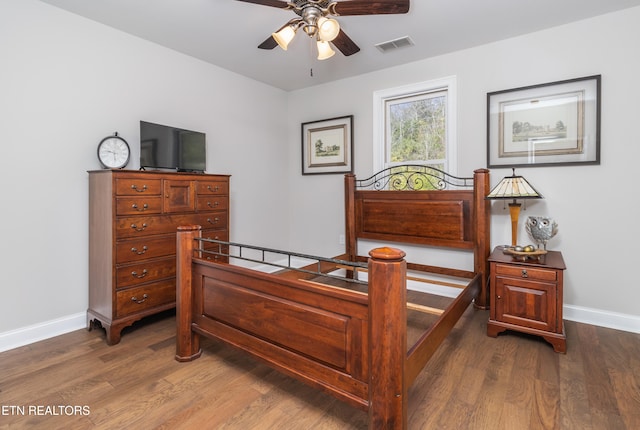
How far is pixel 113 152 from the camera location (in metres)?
2.86

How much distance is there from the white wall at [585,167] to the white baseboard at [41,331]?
390 centimetres

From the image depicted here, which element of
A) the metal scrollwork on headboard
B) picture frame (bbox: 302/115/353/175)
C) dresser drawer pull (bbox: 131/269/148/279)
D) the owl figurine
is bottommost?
dresser drawer pull (bbox: 131/269/148/279)

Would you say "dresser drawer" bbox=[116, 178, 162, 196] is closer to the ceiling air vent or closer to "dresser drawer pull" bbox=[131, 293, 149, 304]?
"dresser drawer pull" bbox=[131, 293, 149, 304]

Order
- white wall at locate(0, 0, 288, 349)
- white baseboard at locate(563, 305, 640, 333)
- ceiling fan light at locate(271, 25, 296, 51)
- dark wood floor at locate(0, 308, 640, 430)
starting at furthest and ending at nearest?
white baseboard at locate(563, 305, 640, 333) < white wall at locate(0, 0, 288, 349) < ceiling fan light at locate(271, 25, 296, 51) < dark wood floor at locate(0, 308, 640, 430)

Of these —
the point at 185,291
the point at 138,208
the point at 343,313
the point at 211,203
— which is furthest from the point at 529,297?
the point at 138,208

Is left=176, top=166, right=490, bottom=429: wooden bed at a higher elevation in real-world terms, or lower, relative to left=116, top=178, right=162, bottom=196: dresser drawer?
lower

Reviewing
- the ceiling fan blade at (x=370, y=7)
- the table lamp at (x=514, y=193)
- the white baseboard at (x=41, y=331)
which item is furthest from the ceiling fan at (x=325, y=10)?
the white baseboard at (x=41, y=331)

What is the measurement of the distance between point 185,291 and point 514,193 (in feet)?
8.89

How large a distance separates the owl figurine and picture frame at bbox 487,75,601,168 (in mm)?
575

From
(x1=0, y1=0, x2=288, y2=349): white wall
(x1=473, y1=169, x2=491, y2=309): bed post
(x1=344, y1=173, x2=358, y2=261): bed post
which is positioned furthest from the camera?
(x1=344, y1=173, x2=358, y2=261): bed post

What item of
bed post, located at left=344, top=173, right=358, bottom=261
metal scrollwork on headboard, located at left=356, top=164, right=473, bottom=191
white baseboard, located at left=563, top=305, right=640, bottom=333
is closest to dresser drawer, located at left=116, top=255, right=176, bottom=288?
bed post, located at left=344, top=173, right=358, bottom=261

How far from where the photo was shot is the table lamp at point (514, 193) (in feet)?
8.79

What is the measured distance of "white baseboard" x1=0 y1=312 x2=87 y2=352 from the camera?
2408mm

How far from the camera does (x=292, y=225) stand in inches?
187
